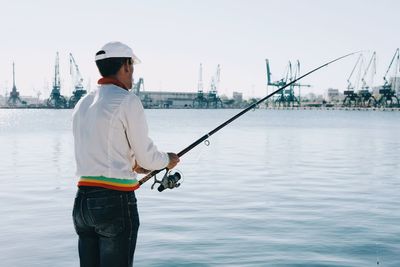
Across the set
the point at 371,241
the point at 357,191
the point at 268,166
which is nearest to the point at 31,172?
the point at 268,166

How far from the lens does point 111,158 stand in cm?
404

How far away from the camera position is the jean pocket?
3986 mm

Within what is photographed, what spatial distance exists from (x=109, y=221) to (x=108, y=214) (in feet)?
0.16

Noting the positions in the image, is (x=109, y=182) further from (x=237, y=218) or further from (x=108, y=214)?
(x=237, y=218)

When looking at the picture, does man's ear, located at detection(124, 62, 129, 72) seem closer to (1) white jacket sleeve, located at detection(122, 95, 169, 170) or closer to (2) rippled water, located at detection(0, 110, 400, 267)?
(1) white jacket sleeve, located at detection(122, 95, 169, 170)

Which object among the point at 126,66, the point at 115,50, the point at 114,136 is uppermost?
the point at 115,50

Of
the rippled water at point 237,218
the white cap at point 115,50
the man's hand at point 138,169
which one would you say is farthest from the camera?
the rippled water at point 237,218

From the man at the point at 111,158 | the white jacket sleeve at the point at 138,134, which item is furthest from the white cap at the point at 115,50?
the white jacket sleeve at the point at 138,134

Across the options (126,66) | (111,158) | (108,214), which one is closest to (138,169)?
(111,158)

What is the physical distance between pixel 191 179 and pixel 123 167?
14.9m

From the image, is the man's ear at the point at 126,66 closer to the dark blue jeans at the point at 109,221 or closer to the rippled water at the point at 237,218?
the dark blue jeans at the point at 109,221

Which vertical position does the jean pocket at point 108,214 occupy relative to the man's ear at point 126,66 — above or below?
below

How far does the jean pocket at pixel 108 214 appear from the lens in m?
3.99

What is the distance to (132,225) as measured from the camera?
4.08 m
